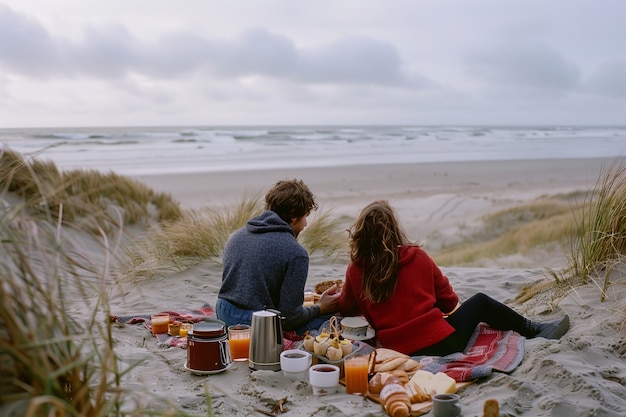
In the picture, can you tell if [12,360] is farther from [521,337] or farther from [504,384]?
[521,337]

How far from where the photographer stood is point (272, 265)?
4.67 meters

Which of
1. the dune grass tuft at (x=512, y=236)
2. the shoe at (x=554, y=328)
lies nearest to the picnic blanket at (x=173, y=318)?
the shoe at (x=554, y=328)

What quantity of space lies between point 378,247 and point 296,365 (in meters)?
0.98

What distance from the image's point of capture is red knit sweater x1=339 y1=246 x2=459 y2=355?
446 cm

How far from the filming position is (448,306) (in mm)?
4742

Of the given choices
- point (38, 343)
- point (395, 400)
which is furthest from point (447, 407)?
point (38, 343)

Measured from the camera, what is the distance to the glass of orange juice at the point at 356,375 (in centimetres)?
391

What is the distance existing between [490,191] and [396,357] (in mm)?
13092

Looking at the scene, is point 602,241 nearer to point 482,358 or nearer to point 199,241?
point 482,358

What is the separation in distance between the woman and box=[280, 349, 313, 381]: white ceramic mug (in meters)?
0.67

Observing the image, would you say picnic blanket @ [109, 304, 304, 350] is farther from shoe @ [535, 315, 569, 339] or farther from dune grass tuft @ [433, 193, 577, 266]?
dune grass tuft @ [433, 193, 577, 266]

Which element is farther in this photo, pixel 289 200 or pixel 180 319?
pixel 180 319

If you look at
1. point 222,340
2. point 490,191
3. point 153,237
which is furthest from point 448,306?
point 490,191

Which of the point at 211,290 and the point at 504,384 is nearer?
the point at 504,384
